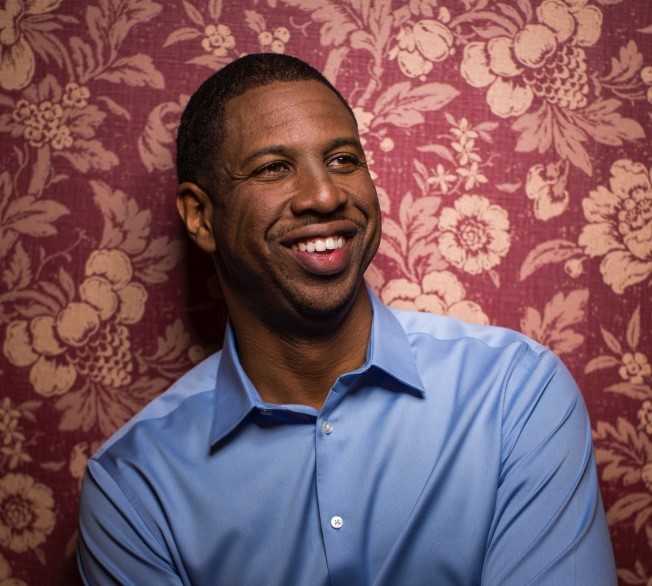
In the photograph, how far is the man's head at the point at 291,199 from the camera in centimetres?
127

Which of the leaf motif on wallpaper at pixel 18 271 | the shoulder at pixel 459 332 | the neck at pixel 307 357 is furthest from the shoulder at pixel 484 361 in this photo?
the leaf motif on wallpaper at pixel 18 271

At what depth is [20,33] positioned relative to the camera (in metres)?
1.60

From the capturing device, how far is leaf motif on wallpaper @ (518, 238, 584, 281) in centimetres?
160

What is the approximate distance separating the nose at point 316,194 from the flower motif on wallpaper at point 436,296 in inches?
16.1

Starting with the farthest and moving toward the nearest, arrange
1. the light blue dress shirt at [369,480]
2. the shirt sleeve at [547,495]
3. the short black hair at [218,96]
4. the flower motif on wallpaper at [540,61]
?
1. the flower motif on wallpaper at [540,61]
2. the short black hair at [218,96]
3. the light blue dress shirt at [369,480]
4. the shirt sleeve at [547,495]

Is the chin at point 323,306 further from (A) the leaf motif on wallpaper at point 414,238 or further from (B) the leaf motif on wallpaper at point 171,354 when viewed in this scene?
(B) the leaf motif on wallpaper at point 171,354

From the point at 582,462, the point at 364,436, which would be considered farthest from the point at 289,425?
the point at 582,462

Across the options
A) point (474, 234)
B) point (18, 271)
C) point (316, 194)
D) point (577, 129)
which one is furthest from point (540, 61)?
point (18, 271)

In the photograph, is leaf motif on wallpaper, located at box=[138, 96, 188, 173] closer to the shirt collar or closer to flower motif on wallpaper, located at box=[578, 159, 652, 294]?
the shirt collar

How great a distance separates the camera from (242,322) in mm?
1428

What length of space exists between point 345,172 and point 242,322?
0.37 m

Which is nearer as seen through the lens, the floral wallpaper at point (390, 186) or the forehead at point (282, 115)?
the forehead at point (282, 115)

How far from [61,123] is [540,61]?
3.67 feet

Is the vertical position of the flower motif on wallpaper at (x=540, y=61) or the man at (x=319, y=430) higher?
the flower motif on wallpaper at (x=540, y=61)
